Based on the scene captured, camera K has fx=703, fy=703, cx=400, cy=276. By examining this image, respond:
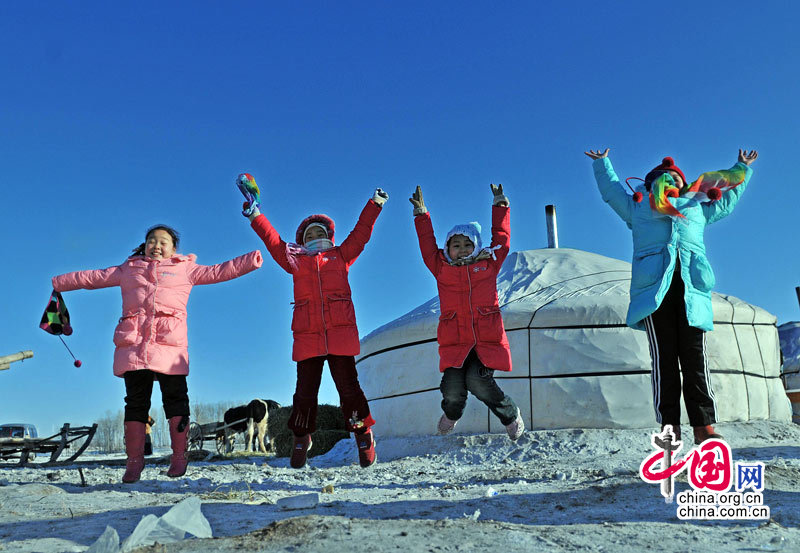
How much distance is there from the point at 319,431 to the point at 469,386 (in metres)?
4.46

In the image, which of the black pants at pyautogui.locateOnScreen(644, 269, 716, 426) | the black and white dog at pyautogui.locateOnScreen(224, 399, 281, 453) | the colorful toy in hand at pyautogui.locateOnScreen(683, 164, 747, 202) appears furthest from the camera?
the black and white dog at pyautogui.locateOnScreen(224, 399, 281, 453)

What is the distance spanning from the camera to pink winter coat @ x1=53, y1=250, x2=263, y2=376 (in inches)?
130

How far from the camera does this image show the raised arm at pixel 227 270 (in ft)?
11.7

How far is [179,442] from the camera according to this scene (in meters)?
3.43

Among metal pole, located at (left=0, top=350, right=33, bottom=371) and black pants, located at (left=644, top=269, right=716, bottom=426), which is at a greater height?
metal pole, located at (left=0, top=350, right=33, bottom=371)

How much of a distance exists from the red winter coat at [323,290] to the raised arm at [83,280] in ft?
2.62

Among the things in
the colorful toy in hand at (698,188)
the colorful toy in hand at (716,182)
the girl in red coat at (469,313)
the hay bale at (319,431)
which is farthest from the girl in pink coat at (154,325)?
the hay bale at (319,431)

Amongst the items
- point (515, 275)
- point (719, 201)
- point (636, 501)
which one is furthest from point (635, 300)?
point (515, 275)

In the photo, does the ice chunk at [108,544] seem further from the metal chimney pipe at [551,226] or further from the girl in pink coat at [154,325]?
the metal chimney pipe at [551,226]

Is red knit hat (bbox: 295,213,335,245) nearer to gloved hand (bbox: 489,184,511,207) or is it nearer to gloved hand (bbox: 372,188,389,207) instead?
gloved hand (bbox: 372,188,389,207)

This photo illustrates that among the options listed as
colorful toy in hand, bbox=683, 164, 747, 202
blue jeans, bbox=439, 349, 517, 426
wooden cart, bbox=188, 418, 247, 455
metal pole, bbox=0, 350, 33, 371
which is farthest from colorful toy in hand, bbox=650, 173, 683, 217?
metal pole, bbox=0, 350, 33, 371

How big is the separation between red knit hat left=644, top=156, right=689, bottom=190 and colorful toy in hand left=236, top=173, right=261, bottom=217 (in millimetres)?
1936

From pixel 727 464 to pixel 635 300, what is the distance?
2.71 ft

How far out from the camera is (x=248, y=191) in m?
3.64
